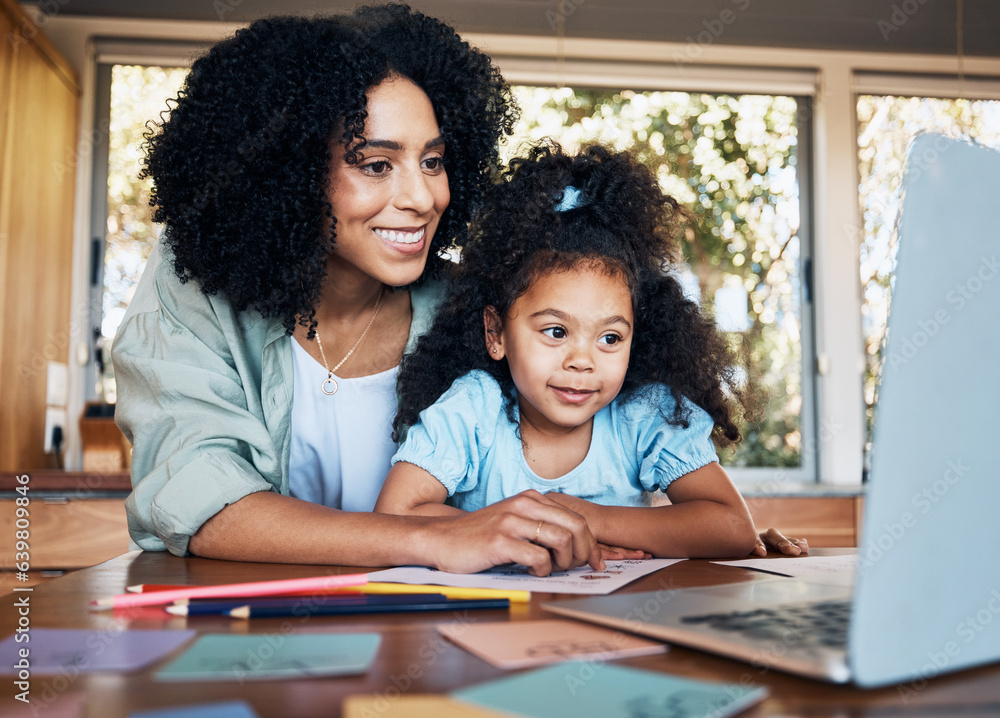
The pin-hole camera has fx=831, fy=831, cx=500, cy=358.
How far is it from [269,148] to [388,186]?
→ 0.64 ft

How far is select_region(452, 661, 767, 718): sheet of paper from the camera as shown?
362 millimetres

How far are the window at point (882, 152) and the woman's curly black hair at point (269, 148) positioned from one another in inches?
104

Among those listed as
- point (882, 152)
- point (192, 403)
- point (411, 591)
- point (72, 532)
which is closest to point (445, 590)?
point (411, 591)

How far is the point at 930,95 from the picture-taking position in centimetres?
356

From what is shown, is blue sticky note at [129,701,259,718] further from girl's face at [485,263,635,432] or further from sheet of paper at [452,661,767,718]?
girl's face at [485,263,635,432]

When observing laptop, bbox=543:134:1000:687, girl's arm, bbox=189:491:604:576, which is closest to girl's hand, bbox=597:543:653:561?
girl's arm, bbox=189:491:604:576

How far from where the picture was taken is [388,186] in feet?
4.22

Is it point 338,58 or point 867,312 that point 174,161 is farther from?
point 867,312

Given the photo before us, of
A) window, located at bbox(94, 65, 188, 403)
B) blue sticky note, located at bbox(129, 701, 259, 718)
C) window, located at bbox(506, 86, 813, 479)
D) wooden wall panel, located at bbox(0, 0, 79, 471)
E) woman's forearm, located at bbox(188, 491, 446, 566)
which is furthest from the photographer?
window, located at bbox(506, 86, 813, 479)

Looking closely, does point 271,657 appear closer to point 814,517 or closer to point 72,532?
point 72,532

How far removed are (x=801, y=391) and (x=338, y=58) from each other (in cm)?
268

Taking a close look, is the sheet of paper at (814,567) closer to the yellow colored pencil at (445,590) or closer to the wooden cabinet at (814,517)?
the yellow colored pencil at (445,590)

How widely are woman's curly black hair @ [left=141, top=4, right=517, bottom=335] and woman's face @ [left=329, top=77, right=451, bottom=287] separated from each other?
0.07ft

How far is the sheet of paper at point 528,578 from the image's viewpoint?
704mm
